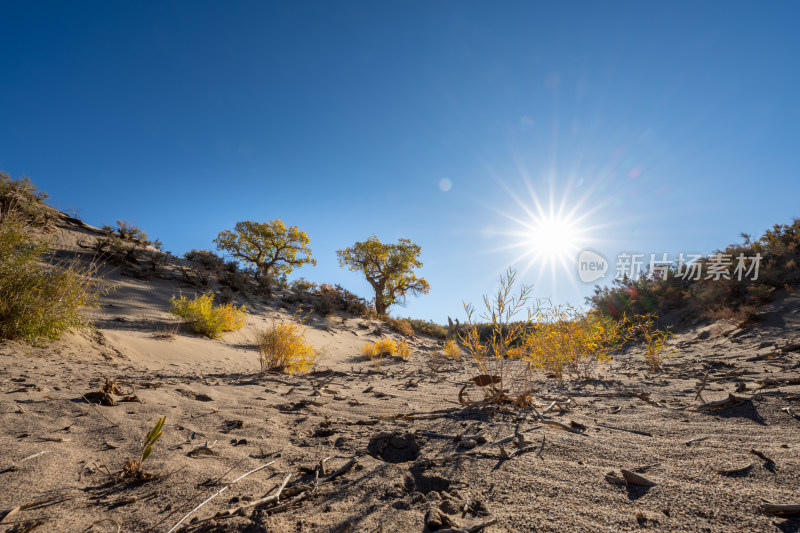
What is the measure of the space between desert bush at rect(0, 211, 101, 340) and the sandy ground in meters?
1.40

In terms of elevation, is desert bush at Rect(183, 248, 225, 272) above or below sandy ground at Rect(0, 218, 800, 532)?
above

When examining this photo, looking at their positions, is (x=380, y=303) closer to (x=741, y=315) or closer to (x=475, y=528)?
(x=741, y=315)

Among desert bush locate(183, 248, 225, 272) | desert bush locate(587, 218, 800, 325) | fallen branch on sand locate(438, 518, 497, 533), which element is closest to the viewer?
fallen branch on sand locate(438, 518, 497, 533)

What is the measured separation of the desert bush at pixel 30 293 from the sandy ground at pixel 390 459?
1404 mm

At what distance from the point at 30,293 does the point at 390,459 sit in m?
6.15

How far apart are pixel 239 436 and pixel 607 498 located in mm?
2106

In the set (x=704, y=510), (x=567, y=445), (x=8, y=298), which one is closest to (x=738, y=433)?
(x=567, y=445)

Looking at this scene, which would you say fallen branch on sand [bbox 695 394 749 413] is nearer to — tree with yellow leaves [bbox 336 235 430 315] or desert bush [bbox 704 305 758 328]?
desert bush [bbox 704 305 758 328]

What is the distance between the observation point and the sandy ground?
4.13 ft

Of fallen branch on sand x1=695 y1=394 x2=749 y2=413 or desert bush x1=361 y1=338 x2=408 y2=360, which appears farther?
desert bush x1=361 y1=338 x2=408 y2=360

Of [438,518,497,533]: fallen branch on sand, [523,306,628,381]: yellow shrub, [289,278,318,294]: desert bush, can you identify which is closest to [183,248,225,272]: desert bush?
[289,278,318,294]: desert bush

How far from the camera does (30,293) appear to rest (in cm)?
498

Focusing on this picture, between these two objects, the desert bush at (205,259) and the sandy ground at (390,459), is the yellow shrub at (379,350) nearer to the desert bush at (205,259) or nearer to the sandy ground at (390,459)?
the sandy ground at (390,459)

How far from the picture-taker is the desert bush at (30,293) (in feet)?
16.0
